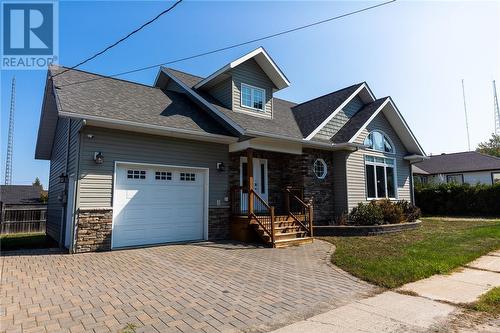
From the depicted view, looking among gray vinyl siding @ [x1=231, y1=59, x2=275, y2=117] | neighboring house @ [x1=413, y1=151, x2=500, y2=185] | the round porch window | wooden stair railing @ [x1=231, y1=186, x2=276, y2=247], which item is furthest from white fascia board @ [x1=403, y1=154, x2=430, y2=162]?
neighboring house @ [x1=413, y1=151, x2=500, y2=185]

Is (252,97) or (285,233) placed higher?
(252,97)

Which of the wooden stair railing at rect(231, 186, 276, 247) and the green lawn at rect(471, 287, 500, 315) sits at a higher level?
the wooden stair railing at rect(231, 186, 276, 247)

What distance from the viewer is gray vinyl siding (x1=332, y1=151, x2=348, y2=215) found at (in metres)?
13.5

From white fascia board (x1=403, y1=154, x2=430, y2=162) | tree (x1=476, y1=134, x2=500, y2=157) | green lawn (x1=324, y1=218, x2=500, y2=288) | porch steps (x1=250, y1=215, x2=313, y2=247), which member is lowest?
green lawn (x1=324, y1=218, x2=500, y2=288)

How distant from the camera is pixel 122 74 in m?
11.0

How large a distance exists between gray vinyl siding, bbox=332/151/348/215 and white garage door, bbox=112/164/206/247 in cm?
612

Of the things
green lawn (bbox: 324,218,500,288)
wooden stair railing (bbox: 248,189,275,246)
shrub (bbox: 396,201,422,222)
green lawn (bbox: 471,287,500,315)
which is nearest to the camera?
green lawn (bbox: 471,287,500,315)

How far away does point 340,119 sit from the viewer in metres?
14.8

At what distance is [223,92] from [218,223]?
17.9ft

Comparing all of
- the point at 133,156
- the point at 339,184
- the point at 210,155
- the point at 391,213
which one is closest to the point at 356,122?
the point at 339,184

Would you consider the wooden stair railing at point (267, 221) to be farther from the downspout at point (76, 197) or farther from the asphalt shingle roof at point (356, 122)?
the asphalt shingle roof at point (356, 122)

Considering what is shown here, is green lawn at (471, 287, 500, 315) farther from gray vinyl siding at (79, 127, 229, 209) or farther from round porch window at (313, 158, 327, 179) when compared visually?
round porch window at (313, 158, 327, 179)

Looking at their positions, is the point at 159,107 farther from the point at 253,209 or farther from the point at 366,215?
the point at 366,215

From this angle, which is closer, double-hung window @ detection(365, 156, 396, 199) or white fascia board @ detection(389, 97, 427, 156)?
double-hung window @ detection(365, 156, 396, 199)
